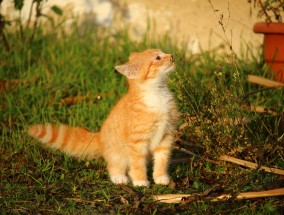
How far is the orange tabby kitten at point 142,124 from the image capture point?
3486 millimetres

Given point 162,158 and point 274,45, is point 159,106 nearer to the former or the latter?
point 162,158

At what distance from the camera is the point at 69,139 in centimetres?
384

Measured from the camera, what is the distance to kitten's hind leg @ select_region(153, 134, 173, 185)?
140 inches

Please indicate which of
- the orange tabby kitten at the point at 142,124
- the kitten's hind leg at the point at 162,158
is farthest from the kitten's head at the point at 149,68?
the kitten's hind leg at the point at 162,158

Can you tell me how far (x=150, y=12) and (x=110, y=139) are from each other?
264 centimetres

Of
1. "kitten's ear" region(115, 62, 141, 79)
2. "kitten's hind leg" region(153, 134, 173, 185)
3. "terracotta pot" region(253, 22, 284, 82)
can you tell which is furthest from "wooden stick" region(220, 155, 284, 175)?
"terracotta pot" region(253, 22, 284, 82)

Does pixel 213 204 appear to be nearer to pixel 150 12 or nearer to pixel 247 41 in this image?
pixel 247 41

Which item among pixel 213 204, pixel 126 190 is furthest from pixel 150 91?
pixel 213 204

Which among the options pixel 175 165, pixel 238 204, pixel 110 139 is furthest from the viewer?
pixel 175 165

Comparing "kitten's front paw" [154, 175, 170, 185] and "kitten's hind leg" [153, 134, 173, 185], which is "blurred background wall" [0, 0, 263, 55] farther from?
"kitten's front paw" [154, 175, 170, 185]

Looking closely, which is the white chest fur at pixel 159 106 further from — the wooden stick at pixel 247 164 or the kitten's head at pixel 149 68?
the wooden stick at pixel 247 164

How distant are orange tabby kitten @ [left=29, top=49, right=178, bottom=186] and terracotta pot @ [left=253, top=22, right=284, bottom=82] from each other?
1.36 m

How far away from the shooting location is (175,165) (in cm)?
396

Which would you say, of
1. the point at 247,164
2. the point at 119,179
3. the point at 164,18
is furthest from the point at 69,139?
the point at 164,18
